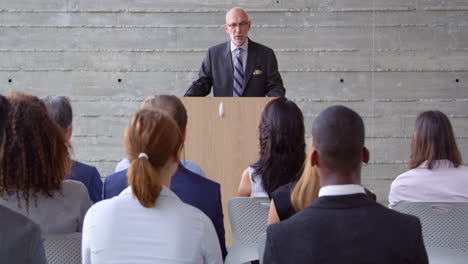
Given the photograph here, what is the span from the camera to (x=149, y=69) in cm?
572

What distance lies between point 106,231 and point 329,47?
13.9 ft

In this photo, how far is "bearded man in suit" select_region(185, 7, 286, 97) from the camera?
4.40 meters

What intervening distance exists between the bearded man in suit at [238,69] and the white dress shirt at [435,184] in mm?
1737

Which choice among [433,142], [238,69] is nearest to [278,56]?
[238,69]

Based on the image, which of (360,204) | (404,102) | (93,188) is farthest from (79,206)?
(404,102)

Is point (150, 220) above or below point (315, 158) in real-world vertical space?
below

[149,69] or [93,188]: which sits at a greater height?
[149,69]

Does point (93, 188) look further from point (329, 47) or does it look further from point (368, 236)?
point (329, 47)

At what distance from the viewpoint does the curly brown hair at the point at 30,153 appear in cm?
195

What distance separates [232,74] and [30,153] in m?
2.60

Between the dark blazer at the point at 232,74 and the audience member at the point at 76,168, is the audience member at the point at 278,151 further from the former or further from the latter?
the dark blazer at the point at 232,74

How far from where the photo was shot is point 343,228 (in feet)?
4.80

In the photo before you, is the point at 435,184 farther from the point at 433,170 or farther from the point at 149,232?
the point at 149,232

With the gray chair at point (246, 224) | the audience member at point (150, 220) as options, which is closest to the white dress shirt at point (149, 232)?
the audience member at point (150, 220)
